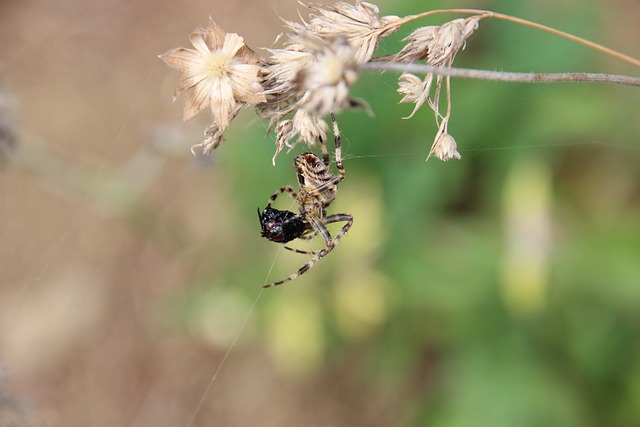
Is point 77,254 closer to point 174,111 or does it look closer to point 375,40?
point 174,111

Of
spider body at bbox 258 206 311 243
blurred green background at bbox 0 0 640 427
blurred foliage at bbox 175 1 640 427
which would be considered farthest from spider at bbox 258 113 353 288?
blurred foliage at bbox 175 1 640 427

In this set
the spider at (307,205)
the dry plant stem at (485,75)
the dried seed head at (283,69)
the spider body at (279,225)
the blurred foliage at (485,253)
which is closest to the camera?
the dry plant stem at (485,75)

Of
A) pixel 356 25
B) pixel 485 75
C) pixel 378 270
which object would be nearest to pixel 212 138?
pixel 356 25

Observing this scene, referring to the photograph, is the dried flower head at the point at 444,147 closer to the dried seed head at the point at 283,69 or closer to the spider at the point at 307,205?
the dried seed head at the point at 283,69

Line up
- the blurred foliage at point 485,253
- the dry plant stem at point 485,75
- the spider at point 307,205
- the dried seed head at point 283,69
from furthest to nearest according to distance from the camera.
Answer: the blurred foliage at point 485,253
the spider at point 307,205
the dried seed head at point 283,69
the dry plant stem at point 485,75

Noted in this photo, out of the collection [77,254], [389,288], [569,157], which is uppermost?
[569,157]

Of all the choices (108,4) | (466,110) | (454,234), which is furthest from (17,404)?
(108,4)

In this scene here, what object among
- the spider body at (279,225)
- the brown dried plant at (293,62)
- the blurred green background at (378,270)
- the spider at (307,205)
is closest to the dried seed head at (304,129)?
the brown dried plant at (293,62)
